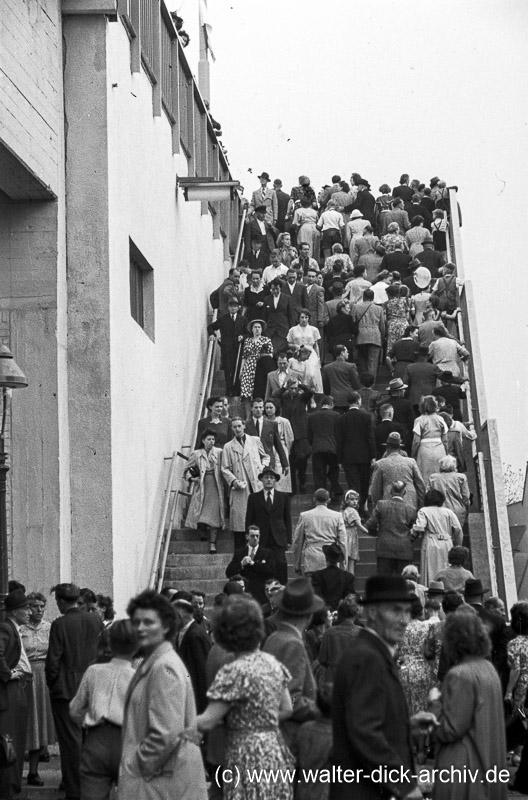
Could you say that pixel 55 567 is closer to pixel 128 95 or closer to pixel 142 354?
pixel 142 354

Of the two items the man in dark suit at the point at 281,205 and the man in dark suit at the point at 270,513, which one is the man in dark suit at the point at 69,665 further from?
the man in dark suit at the point at 281,205

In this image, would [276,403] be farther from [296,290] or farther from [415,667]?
[415,667]

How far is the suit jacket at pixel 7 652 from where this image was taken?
424 inches

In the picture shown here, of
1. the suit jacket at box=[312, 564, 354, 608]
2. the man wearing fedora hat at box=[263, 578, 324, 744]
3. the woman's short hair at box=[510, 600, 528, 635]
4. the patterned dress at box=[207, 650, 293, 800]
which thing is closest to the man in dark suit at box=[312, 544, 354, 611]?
the suit jacket at box=[312, 564, 354, 608]

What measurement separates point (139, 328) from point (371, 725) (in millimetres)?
12734

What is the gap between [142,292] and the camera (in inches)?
772

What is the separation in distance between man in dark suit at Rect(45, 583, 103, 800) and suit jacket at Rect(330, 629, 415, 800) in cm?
563

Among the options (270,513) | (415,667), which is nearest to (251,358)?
(270,513)

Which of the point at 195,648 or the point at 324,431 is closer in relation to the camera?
the point at 195,648

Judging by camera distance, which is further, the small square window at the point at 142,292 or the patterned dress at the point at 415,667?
the small square window at the point at 142,292

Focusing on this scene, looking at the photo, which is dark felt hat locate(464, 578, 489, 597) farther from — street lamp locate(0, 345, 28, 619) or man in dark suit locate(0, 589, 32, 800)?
street lamp locate(0, 345, 28, 619)

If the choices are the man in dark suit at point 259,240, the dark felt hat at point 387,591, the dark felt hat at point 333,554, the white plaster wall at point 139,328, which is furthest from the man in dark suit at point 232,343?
the dark felt hat at point 387,591

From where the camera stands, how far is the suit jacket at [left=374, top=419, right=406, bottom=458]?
19.0 m

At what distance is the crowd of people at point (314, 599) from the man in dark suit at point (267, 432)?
4 cm
